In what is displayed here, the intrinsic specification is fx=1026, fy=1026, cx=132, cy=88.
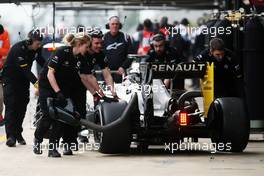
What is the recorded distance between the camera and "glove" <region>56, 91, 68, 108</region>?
47.7 feet

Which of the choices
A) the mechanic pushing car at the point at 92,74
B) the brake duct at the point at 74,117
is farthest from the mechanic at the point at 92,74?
the brake duct at the point at 74,117

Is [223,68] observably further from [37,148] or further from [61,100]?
[37,148]

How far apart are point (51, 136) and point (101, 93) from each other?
1.05 metres

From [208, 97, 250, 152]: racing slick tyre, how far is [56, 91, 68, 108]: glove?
2150mm

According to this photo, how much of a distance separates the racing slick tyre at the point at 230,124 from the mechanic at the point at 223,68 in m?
1.20

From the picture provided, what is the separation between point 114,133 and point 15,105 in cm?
267

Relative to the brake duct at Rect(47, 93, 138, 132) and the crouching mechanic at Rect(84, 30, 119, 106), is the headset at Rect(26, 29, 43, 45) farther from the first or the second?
the brake duct at Rect(47, 93, 138, 132)

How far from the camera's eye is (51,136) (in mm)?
14953

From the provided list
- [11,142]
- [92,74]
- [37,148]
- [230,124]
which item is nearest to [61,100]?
[37,148]

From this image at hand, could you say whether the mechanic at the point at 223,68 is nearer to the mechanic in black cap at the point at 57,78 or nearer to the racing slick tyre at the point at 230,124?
the racing slick tyre at the point at 230,124

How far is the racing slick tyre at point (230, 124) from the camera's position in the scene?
587 inches

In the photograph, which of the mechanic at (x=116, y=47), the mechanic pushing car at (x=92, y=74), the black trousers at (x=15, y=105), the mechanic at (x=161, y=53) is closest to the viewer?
the mechanic pushing car at (x=92, y=74)

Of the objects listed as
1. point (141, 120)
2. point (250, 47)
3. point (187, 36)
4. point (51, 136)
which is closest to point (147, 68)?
point (141, 120)

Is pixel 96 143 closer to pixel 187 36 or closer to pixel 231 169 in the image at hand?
pixel 231 169
